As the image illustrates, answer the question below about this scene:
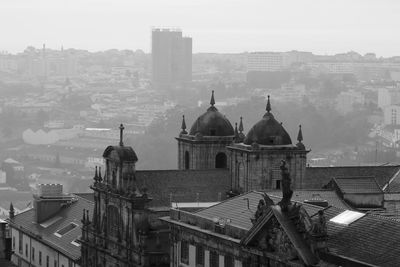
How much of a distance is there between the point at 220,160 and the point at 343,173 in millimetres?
7771

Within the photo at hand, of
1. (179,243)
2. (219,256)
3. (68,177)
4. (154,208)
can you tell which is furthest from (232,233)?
(68,177)

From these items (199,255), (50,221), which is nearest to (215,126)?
(50,221)

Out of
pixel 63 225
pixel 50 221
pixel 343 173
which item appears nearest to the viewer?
pixel 343 173

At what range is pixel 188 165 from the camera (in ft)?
241

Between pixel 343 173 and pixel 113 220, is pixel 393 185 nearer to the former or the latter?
pixel 343 173

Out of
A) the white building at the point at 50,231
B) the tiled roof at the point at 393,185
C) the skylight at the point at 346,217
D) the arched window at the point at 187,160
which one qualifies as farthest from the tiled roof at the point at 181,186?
the skylight at the point at 346,217

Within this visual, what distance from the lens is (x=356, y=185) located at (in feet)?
210

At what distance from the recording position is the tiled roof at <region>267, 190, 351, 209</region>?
58312 millimetres

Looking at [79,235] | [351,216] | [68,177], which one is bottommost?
[68,177]

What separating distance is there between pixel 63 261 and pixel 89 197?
9.82 meters

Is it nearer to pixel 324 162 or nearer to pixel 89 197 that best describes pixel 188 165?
pixel 89 197

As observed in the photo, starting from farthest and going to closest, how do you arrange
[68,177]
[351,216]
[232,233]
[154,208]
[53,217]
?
[68,177] → [53,217] → [154,208] → [232,233] → [351,216]

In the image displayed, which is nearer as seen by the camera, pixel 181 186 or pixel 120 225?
pixel 120 225

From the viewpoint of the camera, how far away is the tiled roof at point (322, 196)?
2296 inches
